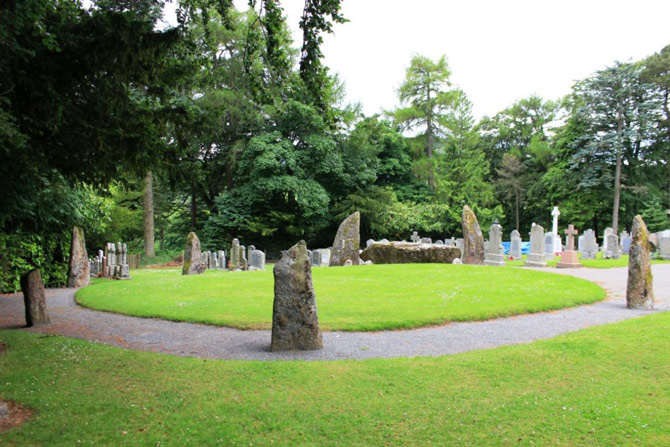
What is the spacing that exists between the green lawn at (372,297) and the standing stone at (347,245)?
443 cm

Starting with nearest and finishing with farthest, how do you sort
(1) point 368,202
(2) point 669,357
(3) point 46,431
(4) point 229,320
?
(3) point 46,431 → (2) point 669,357 → (4) point 229,320 → (1) point 368,202

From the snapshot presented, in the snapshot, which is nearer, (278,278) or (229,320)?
(278,278)

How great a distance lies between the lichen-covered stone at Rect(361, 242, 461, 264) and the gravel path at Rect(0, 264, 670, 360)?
29.8 ft

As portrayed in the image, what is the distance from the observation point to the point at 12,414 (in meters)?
4.94

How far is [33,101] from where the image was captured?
5.68 m

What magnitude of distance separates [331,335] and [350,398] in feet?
12.3

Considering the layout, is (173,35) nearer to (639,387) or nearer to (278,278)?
(278,278)

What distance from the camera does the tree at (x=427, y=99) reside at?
43.2m

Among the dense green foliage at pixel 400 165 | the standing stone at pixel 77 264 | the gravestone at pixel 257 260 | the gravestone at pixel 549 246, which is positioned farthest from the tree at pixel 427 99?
the standing stone at pixel 77 264

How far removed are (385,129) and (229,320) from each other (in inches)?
1328

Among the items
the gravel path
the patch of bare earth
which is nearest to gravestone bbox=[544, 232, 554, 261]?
the gravel path

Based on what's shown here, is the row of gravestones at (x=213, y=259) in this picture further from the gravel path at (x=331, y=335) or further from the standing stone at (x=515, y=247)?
the standing stone at (x=515, y=247)

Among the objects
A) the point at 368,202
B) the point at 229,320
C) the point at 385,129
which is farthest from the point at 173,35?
the point at 385,129

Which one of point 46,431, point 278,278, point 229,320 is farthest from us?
point 229,320
